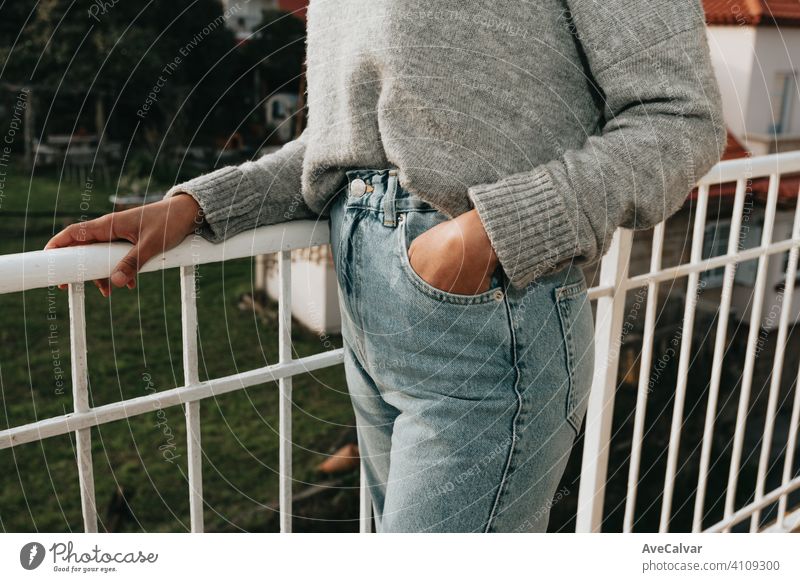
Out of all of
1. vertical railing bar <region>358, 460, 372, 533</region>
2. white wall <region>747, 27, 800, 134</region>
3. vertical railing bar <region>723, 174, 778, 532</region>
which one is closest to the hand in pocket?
vertical railing bar <region>358, 460, 372, 533</region>

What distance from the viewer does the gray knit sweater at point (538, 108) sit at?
2.84 ft

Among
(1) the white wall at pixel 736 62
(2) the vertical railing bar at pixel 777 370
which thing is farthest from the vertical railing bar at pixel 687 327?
(1) the white wall at pixel 736 62

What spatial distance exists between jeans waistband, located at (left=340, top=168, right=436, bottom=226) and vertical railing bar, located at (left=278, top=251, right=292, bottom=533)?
259 millimetres

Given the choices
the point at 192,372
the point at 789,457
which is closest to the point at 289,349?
the point at 192,372

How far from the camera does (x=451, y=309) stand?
870mm

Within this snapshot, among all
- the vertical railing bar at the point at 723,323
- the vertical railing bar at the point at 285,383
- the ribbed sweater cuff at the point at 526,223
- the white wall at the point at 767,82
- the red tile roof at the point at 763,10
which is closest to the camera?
the ribbed sweater cuff at the point at 526,223

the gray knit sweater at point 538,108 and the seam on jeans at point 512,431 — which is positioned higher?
the gray knit sweater at point 538,108

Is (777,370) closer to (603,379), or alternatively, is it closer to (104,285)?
(603,379)

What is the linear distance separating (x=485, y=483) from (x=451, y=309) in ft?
0.69

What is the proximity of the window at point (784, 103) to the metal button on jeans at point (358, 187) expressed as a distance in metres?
12.2

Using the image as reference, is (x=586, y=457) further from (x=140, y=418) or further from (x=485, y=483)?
(x=140, y=418)

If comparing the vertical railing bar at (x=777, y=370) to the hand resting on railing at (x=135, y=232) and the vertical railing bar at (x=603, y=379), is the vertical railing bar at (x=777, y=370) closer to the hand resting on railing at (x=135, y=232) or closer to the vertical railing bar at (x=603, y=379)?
the vertical railing bar at (x=603, y=379)

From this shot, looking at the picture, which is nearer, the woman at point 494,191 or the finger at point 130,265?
the woman at point 494,191

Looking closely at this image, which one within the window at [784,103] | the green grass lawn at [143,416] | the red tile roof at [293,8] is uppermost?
the window at [784,103]
